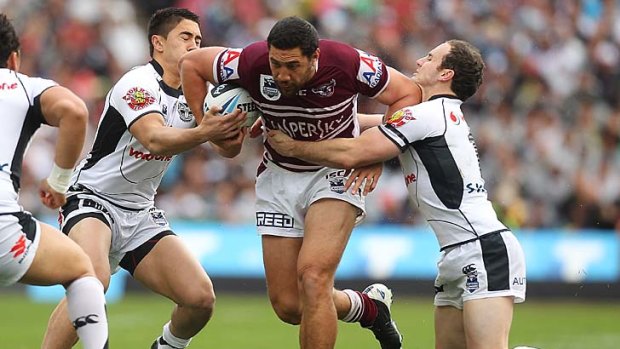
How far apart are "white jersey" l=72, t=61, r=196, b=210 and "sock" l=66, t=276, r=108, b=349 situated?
162 cm

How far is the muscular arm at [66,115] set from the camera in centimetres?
646

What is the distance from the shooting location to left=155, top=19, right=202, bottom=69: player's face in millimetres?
8422

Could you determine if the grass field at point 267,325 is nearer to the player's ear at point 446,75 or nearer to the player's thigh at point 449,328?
the player's thigh at point 449,328

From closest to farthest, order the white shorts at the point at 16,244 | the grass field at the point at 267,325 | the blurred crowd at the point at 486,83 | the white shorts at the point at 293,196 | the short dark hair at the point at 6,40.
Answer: the white shorts at the point at 16,244 → the short dark hair at the point at 6,40 → the white shorts at the point at 293,196 → the grass field at the point at 267,325 → the blurred crowd at the point at 486,83

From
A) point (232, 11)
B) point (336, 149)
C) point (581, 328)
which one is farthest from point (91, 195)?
point (232, 11)

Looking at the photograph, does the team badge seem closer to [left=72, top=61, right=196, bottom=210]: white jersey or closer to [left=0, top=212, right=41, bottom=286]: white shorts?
[left=72, top=61, right=196, bottom=210]: white jersey

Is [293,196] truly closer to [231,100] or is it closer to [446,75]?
[231,100]

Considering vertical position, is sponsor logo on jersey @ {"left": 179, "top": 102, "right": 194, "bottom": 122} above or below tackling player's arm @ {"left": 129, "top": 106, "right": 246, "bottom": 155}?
above

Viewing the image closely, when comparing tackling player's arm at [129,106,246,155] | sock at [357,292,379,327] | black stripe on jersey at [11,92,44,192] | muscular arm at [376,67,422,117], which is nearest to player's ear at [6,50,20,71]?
black stripe on jersey at [11,92,44,192]

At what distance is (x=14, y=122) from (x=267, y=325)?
23.6 feet

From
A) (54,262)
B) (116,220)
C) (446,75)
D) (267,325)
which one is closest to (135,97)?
(116,220)

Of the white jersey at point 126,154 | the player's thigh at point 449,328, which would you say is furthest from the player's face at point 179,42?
the player's thigh at point 449,328

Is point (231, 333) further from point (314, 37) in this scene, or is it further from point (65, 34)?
point (65, 34)

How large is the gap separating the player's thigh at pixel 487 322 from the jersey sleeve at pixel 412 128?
3.58 ft
